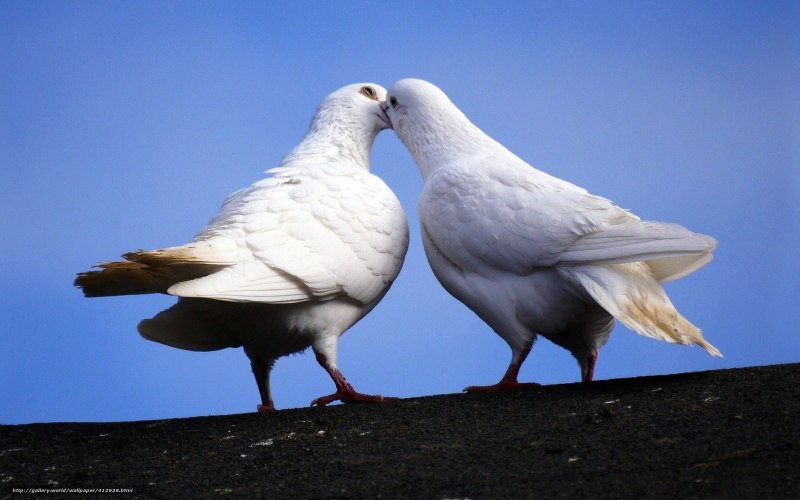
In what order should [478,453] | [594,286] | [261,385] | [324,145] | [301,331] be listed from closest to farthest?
[478,453], [594,286], [301,331], [261,385], [324,145]

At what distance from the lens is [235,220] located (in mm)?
7996

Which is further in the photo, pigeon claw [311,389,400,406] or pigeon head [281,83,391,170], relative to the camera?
pigeon head [281,83,391,170]

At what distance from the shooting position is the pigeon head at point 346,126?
966cm

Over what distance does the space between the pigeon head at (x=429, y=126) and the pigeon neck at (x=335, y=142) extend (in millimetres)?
339

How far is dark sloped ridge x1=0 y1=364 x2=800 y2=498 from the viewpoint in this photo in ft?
17.4

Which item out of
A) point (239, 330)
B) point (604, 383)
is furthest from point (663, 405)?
point (239, 330)

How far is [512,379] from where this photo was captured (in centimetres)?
800

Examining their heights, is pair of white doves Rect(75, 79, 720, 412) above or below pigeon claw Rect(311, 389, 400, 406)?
above

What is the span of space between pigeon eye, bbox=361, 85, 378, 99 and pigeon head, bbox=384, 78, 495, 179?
31cm

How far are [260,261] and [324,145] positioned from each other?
2429 mm

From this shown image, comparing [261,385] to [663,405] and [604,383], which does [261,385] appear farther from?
[663,405]

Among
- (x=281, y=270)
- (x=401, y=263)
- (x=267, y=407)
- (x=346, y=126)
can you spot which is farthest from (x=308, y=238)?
(x=346, y=126)

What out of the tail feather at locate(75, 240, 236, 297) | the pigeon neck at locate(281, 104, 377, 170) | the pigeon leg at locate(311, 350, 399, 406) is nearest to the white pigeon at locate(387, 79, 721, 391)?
the pigeon leg at locate(311, 350, 399, 406)

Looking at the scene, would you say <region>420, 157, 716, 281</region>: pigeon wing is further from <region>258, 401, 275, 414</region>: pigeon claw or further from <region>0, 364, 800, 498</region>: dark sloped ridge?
<region>258, 401, 275, 414</region>: pigeon claw
